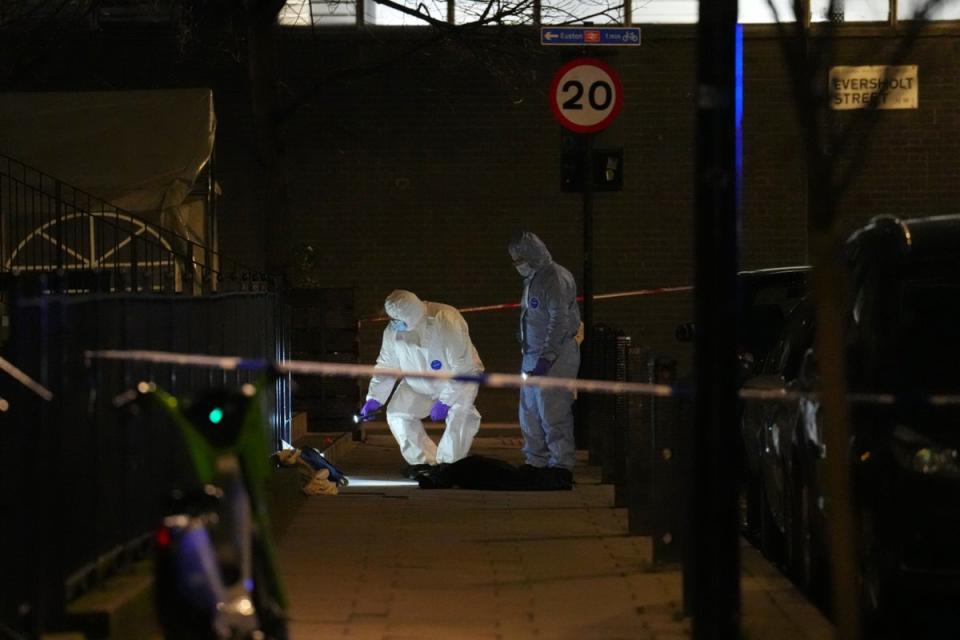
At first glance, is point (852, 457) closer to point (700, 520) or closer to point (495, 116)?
point (700, 520)

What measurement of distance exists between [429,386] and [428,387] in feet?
0.07

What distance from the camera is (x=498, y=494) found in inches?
481

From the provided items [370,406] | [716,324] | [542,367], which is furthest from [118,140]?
[716,324]

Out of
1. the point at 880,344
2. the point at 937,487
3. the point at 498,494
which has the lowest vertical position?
the point at 498,494

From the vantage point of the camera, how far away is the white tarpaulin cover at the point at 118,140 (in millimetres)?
16109

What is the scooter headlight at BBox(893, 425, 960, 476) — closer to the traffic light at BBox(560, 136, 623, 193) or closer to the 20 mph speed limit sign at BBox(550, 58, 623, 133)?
the 20 mph speed limit sign at BBox(550, 58, 623, 133)

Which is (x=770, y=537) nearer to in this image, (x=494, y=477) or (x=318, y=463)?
(x=494, y=477)

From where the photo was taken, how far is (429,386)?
45.6ft

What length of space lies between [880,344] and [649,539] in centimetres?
270

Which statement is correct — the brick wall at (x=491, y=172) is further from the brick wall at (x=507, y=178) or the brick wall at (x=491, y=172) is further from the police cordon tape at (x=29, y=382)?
the police cordon tape at (x=29, y=382)

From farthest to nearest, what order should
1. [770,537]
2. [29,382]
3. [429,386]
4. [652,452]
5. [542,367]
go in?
[429,386], [542,367], [770,537], [652,452], [29,382]

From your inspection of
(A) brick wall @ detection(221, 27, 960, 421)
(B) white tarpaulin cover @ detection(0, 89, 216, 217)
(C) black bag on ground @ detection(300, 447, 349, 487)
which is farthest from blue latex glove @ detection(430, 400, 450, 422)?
(A) brick wall @ detection(221, 27, 960, 421)

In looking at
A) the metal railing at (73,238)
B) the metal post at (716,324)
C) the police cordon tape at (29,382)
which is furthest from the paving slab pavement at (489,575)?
the metal railing at (73,238)

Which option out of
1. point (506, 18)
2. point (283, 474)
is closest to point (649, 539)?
point (283, 474)
